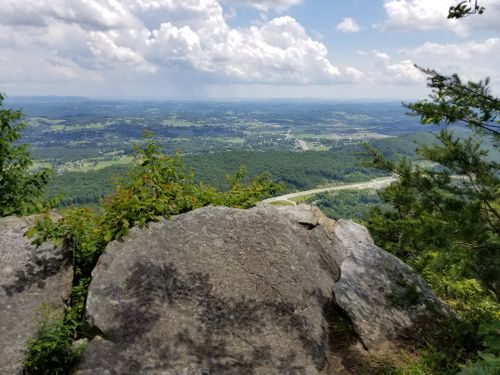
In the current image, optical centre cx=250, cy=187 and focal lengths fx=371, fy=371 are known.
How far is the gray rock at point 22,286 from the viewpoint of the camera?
6625mm

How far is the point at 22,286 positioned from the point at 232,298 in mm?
4322

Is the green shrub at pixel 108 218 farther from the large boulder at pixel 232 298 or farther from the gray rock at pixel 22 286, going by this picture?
the large boulder at pixel 232 298

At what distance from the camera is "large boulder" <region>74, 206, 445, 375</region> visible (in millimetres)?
7051

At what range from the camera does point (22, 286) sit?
24.8ft

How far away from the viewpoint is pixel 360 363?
7.87m

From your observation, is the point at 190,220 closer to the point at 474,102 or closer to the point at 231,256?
the point at 231,256

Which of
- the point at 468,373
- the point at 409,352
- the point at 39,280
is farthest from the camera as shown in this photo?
the point at 409,352

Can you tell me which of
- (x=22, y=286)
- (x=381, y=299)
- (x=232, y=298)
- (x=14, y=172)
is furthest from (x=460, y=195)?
(x=14, y=172)

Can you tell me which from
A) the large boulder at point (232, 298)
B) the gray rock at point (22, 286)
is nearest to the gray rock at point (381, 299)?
the large boulder at point (232, 298)

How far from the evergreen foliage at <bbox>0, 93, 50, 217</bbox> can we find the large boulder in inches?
223

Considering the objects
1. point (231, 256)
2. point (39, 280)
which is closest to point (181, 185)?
point (231, 256)

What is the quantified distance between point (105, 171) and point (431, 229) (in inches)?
7969

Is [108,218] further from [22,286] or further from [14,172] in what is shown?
[14,172]

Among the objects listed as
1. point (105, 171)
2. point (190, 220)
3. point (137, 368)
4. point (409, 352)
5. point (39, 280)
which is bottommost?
point (105, 171)
